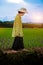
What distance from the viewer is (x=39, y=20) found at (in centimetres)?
417

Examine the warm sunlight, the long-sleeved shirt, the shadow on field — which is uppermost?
the warm sunlight

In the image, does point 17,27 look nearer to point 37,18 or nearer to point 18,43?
point 18,43

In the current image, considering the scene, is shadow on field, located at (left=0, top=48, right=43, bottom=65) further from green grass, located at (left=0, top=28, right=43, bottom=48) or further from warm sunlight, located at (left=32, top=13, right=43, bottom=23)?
warm sunlight, located at (left=32, top=13, right=43, bottom=23)

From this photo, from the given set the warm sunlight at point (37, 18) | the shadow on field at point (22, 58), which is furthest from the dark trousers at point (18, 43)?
the warm sunlight at point (37, 18)

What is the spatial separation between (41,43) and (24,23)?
0.32m

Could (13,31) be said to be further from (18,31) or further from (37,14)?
(37,14)

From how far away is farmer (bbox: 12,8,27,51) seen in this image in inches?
159

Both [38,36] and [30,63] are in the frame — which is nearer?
[30,63]

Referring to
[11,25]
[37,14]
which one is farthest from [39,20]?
[11,25]

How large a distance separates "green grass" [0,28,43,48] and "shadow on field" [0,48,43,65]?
0.15m

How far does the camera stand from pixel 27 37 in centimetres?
409

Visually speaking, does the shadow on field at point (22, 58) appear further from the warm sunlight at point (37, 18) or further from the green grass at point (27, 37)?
the warm sunlight at point (37, 18)

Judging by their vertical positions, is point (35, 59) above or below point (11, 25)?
below

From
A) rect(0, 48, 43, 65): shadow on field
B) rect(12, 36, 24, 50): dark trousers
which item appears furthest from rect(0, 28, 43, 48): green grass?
rect(0, 48, 43, 65): shadow on field
